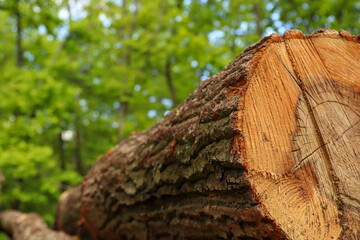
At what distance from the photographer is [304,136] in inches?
57.1

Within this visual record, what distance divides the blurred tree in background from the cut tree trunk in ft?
15.1

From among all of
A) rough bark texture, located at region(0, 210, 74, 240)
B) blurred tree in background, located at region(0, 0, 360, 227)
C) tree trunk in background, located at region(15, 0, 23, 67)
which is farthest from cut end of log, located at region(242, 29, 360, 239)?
tree trunk in background, located at region(15, 0, 23, 67)

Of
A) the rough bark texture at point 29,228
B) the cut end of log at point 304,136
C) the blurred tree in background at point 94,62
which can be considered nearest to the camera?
the cut end of log at point 304,136

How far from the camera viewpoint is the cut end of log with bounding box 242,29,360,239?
1.35m

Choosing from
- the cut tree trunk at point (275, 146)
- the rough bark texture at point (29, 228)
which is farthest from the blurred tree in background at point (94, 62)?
the cut tree trunk at point (275, 146)

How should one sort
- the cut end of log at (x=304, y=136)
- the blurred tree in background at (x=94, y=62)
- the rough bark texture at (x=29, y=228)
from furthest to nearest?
the blurred tree in background at (x=94, y=62) → the rough bark texture at (x=29, y=228) → the cut end of log at (x=304, y=136)

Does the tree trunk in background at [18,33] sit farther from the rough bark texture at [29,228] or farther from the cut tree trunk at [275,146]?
the cut tree trunk at [275,146]

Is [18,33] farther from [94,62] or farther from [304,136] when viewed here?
[304,136]

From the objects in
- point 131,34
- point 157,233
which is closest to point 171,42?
point 131,34

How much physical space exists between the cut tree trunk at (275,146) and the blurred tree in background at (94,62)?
181 inches

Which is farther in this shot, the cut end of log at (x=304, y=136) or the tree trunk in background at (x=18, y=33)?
the tree trunk in background at (x=18, y=33)

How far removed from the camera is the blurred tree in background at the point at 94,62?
8094mm

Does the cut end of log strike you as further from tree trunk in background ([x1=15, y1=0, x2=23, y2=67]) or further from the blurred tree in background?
tree trunk in background ([x1=15, y1=0, x2=23, y2=67])

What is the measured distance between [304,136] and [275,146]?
174 millimetres
